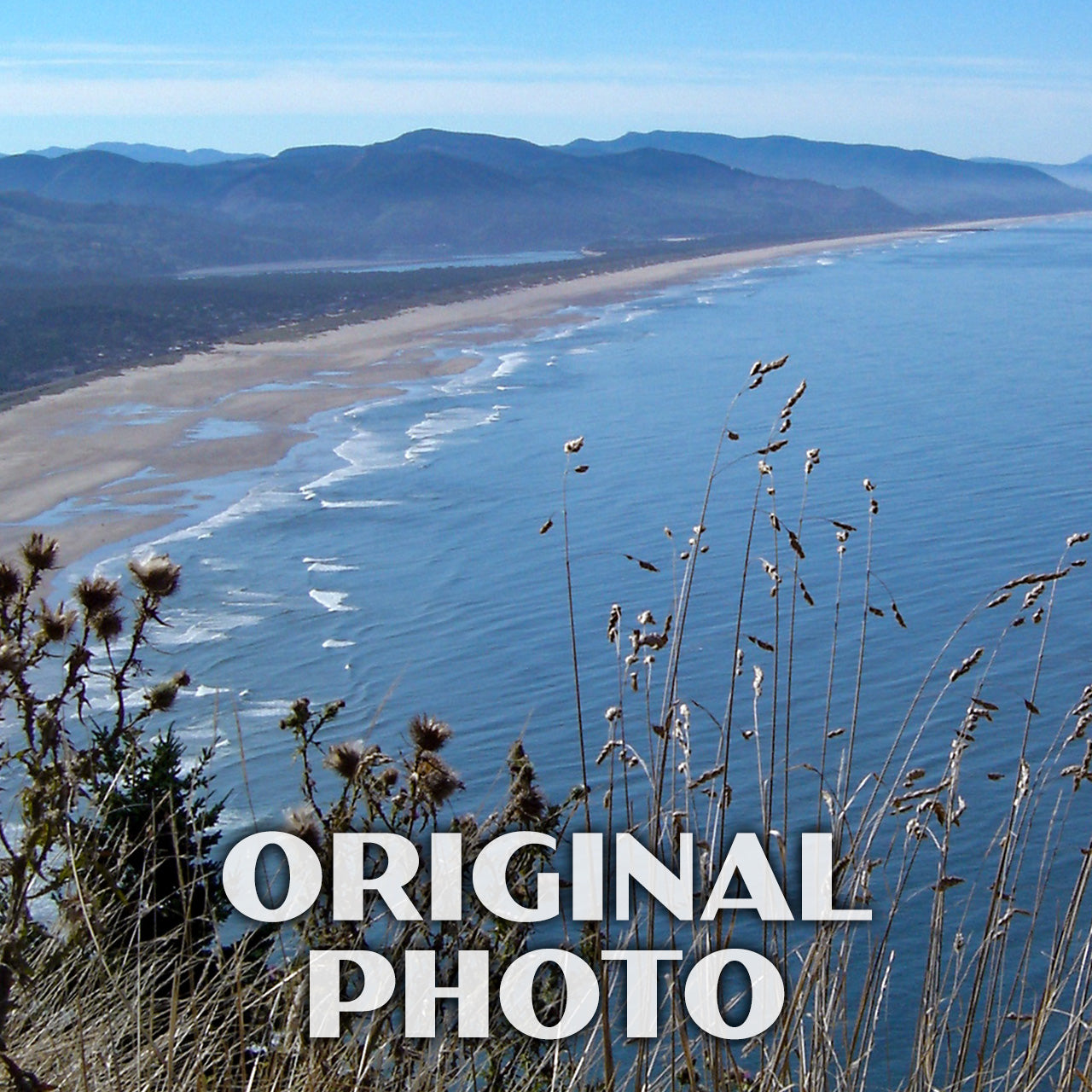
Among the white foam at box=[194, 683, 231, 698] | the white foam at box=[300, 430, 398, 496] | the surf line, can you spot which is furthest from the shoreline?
the surf line

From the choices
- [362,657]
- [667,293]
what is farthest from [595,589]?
[667,293]

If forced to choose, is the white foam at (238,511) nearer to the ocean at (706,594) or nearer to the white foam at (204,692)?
the ocean at (706,594)

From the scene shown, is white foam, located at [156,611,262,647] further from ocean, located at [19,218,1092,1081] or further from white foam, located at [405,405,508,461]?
white foam, located at [405,405,508,461]

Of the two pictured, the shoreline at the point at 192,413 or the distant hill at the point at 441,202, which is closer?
the shoreline at the point at 192,413

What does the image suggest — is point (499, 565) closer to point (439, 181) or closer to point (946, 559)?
point (946, 559)

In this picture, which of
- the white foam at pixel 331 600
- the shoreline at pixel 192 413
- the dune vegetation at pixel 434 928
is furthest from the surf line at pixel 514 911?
the shoreline at pixel 192 413

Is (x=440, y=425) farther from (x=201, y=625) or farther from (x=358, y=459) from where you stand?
(x=201, y=625)
